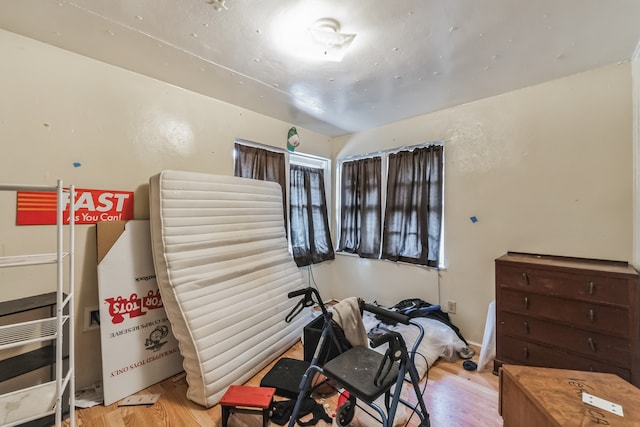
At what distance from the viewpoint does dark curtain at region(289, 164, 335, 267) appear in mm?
3357

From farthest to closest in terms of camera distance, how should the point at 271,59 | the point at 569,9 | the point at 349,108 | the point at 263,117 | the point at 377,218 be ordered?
the point at 377,218 → the point at 263,117 → the point at 349,108 → the point at 271,59 → the point at 569,9

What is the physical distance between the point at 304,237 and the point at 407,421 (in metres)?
2.20

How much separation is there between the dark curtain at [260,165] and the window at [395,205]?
969 millimetres

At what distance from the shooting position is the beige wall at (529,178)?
1.96m

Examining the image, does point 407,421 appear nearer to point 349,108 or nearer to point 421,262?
point 421,262

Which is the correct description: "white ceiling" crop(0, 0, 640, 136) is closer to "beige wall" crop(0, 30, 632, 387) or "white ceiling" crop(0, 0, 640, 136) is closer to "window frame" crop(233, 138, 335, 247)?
"beige wall" crop(0, 30, 632, 387)

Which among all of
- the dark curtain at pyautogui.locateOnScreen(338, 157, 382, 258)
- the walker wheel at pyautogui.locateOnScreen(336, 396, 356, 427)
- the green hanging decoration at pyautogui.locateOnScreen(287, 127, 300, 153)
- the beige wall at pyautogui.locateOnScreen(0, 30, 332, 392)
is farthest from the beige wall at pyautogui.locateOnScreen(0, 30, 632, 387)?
the walker wheel at pyautogui.locateOnScreen(336, 396, 356, 427)

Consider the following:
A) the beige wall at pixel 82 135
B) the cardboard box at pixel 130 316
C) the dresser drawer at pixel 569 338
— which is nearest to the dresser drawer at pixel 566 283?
the dresser drawer at pixel 569 338

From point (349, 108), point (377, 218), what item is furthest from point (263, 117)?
point (377, 218)

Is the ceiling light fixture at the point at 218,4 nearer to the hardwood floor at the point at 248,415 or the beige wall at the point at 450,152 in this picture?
the beige wall at the point at 450,152

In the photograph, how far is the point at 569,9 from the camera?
1.41 metres

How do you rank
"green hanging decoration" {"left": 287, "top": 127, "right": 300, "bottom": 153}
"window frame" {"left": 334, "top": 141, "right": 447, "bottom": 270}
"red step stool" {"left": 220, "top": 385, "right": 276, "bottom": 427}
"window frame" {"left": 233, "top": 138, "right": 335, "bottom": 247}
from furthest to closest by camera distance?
"green hanging decoration" {"left": 287, "top": 127, "right": 300, "bottom": 153} → "window frame" {"left": 233, "top": 138, "right": 335, "bottom": 247} → "window frame" {"left": 334, "top": 141, "right": 447, "bottom": 270} → "red step stool" {"left": 220, "top": 385, "right": 276, "bottom": 427}

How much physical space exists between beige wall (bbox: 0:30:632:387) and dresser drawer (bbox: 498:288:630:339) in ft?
1.62

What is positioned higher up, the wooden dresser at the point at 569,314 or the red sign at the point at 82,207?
the red sign at the point at 82,207
